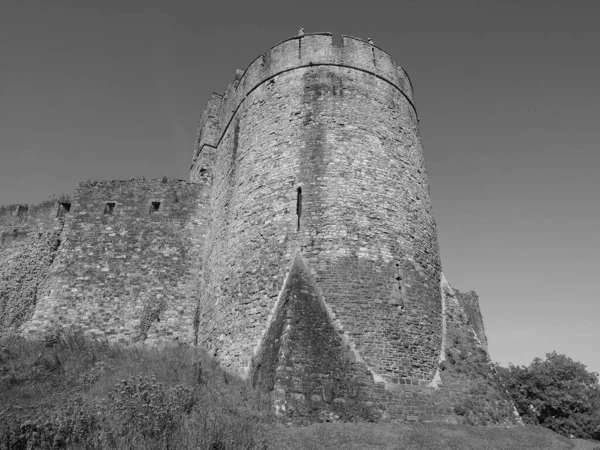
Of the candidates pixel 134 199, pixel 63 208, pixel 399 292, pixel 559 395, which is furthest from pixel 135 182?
pixel 559 395

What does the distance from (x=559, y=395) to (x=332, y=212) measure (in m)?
13.0

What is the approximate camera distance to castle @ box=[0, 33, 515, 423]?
1099cm

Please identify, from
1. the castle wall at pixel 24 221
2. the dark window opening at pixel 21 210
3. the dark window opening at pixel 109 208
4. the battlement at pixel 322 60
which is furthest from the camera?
the dark window opening at pixel 21 210

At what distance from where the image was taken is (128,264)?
57.0ft

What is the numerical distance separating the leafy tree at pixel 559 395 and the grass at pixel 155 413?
312 inches

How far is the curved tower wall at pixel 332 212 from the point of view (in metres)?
11.8

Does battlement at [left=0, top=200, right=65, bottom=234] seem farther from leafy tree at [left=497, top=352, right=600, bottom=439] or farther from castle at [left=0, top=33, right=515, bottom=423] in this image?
leafy tree at [left=497, top=352, right=600, bottom=439]

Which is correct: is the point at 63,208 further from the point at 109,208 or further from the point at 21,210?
the point at 109,208

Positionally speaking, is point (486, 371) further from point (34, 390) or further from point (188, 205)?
point (188, 205)

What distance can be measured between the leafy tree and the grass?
7.93m

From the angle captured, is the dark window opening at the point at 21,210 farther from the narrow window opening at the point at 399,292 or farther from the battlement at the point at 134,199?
the narrow window opening at the point at 399,292

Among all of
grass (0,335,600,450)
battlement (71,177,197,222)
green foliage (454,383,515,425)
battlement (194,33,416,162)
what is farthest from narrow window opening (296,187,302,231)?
battlement (71,177,197,222)

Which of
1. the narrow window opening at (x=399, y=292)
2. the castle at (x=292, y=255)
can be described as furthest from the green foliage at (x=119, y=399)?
the narrow window opening at (x=399, y=292)

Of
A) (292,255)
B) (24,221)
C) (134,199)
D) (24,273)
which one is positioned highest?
(134,199)
